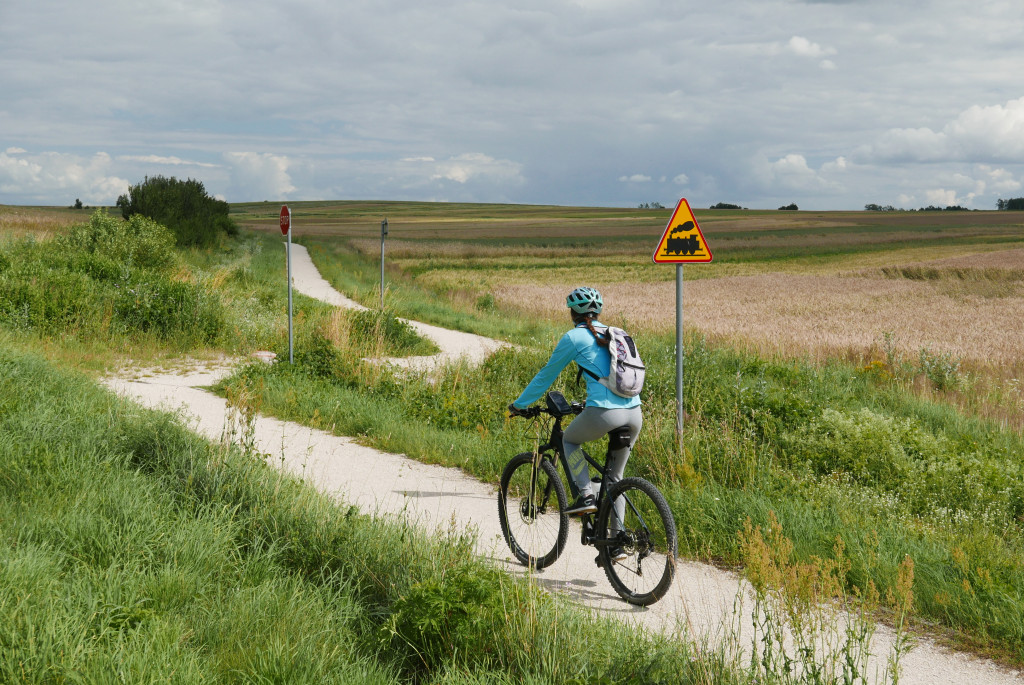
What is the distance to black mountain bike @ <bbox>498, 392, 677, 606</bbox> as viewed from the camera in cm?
482

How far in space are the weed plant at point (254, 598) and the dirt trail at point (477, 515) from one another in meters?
0.36

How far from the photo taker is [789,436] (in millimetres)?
8500

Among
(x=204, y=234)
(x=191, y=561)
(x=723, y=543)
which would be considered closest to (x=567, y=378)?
(x=723, y=543)

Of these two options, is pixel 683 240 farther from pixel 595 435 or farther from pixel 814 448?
pixel 595 435

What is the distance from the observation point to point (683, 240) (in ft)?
28.3

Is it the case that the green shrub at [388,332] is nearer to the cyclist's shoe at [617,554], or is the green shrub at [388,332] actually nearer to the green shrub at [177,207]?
the cyclist's shoe at [617,554]

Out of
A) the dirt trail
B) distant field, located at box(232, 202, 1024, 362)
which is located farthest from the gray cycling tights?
distant field, located at box(232, 202, 1024, 362)

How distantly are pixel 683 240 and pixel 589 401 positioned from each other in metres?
4.11

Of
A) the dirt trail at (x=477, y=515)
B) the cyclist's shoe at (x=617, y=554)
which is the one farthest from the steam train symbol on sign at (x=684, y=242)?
the cyclist's shoe at (x=617, y=554)

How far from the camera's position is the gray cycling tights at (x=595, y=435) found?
16.4 feet

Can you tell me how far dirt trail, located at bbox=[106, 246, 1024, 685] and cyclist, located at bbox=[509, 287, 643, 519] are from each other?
641 millimetres

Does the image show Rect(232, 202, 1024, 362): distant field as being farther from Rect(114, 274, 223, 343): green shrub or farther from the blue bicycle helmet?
the blue bicycle helmet

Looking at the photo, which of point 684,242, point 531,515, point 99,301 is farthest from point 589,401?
point 99,301

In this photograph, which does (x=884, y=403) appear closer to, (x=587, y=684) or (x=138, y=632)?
(x=587, y=684)
